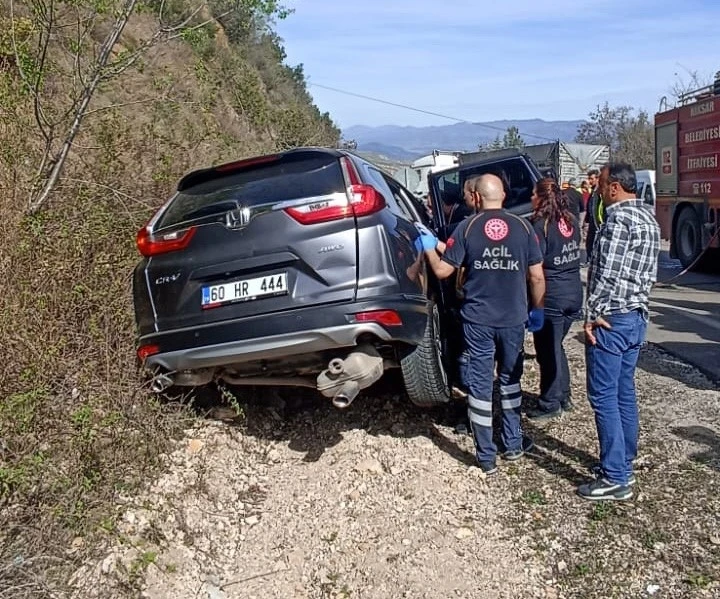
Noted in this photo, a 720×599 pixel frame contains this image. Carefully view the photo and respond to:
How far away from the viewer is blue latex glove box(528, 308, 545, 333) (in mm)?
4996

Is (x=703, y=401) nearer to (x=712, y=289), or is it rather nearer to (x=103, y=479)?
(x=103, y=479)

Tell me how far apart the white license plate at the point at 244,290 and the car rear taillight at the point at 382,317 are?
44 centimetres

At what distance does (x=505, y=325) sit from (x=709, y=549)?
5.20 feet

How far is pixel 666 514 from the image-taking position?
12.8 ft

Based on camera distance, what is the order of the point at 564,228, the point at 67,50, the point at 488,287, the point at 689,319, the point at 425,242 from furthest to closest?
1. the point at 689,319
2. the point at 67,50
3. the point at 564,228
4. the point at 425,242
5. the point at 488,287

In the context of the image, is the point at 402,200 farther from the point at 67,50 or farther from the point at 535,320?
the point at 67,50

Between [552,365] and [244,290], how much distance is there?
2.42 m

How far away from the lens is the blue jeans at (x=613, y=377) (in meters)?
4.02

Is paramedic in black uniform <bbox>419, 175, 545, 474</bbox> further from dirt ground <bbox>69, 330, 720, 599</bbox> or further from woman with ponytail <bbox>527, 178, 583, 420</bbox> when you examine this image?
woman with ponytail <bbox>527, 178, 583, 420</bbox>

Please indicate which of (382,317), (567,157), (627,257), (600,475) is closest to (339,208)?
(382,317)

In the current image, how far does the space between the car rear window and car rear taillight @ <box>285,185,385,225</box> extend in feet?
0.24

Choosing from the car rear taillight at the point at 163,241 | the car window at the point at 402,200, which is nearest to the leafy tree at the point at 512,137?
the car window at the point at 402,200

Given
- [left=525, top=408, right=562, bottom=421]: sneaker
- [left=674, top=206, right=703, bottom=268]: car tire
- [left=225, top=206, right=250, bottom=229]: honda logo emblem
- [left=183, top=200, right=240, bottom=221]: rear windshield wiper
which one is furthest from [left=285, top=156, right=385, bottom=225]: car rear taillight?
[left=674, top=206, right=703, bottom=268]: car tire

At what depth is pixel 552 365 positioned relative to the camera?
534 cm
